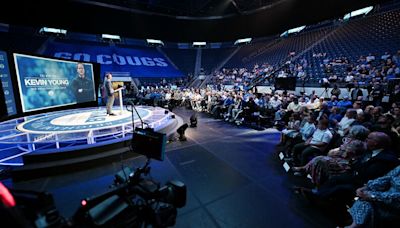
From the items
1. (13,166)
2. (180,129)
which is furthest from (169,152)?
(13,166)

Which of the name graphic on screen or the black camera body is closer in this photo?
the black camera body

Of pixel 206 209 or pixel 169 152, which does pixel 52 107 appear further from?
pixel 206 209

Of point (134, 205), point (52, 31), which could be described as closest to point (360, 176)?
point (134, 205)

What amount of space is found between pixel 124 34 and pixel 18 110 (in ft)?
54.1

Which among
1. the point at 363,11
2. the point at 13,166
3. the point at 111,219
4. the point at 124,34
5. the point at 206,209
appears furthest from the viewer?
the point at 124,34

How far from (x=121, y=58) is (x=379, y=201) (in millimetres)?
21527

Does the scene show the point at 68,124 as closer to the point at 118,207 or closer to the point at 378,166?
the point at 118,207

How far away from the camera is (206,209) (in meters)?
2.27

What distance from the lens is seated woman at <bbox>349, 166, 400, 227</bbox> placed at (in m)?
1.55

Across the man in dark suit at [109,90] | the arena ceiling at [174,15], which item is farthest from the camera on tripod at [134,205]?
the arena ceiling at [174,15]

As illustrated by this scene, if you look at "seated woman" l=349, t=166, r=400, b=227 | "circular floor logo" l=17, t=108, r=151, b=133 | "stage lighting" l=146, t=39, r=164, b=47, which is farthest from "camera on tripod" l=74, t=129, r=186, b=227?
"stage lighting" l=146, t=39, r=164, b=47

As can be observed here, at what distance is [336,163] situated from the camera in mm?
2371

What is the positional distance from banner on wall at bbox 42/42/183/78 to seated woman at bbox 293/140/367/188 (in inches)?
709

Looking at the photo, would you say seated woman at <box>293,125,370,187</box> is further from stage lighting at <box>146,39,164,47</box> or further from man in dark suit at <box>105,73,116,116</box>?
stage lighting at <box>146,39,164,47</box>
